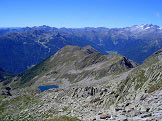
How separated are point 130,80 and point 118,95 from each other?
9480 mm

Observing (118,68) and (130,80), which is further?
(118,68)

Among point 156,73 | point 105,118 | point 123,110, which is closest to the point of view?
point 105,118

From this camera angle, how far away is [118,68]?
655 ft

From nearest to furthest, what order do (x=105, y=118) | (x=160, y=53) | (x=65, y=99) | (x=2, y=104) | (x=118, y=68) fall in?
(x=105, y=118) < (x=65, y=99) < (x=2, y=104) < (x=160, y=53) < (x=118, y=68)

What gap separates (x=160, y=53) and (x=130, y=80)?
92.5 metres

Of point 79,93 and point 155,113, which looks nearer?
point 155,113

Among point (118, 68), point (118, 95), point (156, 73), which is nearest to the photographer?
point (156, 73)

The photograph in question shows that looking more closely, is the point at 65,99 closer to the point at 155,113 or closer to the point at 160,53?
the point at 155,113

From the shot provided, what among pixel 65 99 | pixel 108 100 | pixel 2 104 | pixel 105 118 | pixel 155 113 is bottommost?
pixel 2 104

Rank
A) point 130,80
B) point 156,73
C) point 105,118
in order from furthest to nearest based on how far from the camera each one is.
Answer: point 130,80
point 156,73
point 105,118

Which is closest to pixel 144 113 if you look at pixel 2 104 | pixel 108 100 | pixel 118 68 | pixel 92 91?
pixel 108 100

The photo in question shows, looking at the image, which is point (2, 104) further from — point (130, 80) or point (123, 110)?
point (123, 110)

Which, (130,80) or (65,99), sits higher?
(130,80)

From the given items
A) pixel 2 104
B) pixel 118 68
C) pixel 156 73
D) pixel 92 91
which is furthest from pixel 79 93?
pixel 118 68
